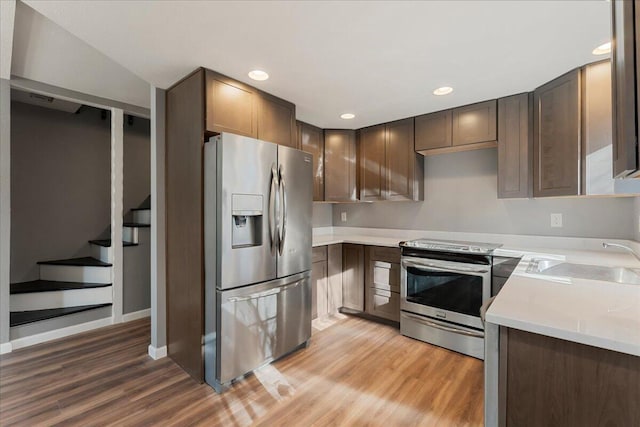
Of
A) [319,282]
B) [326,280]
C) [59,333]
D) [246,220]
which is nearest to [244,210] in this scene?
[246,220]

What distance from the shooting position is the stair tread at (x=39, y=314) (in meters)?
2.75

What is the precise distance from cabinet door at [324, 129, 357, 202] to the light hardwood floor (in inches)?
67.6

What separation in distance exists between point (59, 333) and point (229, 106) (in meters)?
2.82

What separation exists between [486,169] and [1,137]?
14.9 ft

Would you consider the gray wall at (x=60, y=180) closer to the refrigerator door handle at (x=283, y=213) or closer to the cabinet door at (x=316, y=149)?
the cabinet door at (x=316, y=149)

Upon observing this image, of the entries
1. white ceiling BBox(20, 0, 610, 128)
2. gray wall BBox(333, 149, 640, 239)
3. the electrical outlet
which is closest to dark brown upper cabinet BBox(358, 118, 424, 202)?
gray wall BBox(333, 149, 640, 239)

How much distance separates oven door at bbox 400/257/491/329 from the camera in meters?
2.53

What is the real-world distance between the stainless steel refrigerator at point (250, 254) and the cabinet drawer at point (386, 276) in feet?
3.36

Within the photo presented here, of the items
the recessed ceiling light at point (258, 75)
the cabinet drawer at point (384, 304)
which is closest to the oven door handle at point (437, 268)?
the cabinet drawer at point (384, 304)

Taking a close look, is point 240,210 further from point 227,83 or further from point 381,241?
point 381,241

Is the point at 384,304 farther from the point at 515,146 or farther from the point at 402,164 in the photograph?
the point at 515,146

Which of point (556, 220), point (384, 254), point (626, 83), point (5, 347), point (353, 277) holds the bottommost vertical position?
point (5, 347)

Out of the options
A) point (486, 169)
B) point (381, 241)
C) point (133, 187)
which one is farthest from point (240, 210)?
point (133, 187)

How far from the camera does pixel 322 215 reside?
4199 mm
